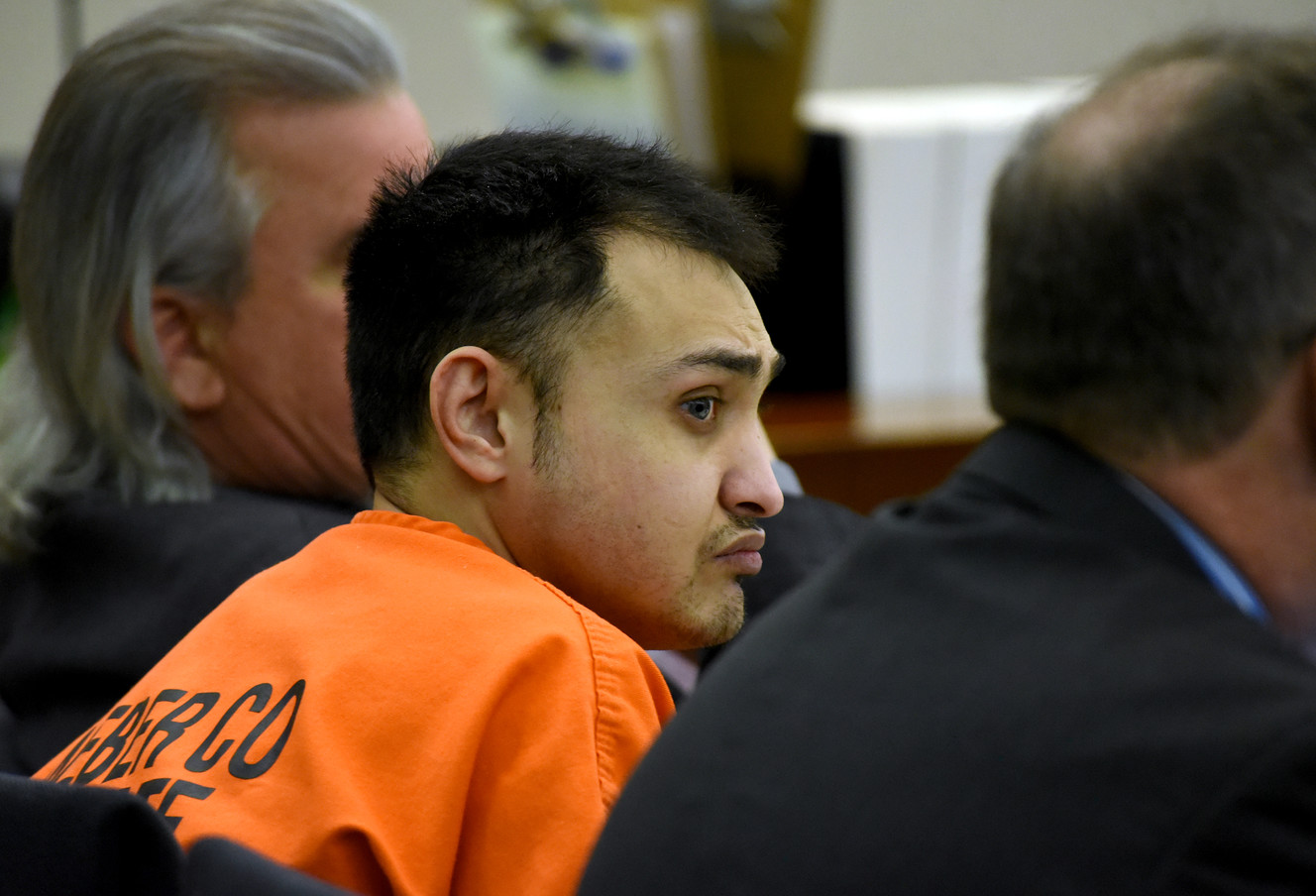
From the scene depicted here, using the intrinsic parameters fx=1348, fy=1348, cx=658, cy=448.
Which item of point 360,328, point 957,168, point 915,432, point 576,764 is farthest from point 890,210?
point 576,764

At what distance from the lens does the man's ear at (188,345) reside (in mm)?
1471

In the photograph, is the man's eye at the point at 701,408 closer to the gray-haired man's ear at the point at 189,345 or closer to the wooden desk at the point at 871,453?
the gray-haired man's ear at the point at 189,345

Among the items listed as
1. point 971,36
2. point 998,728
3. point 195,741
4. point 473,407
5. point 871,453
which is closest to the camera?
point 998,728

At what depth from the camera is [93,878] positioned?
2.35ft

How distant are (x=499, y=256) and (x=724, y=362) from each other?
0.66 feet

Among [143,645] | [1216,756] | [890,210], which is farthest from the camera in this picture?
[890,210]

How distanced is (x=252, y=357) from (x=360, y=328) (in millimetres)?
394

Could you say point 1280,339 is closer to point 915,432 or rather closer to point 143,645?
point 143,645

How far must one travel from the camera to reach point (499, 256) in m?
1.08

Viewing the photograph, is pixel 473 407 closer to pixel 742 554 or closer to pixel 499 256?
pixel 499 256

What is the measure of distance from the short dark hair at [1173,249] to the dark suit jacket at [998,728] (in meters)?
0.04

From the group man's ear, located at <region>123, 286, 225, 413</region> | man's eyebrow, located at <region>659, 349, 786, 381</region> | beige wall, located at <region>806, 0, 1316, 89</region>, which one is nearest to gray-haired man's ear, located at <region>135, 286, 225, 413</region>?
man's ear, located at <region>123, 286, 225, 413</region>

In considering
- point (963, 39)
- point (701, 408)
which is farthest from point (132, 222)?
point (963, 39)

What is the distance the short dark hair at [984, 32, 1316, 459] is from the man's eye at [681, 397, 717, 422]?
0.39 m
